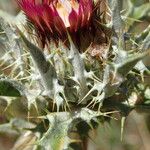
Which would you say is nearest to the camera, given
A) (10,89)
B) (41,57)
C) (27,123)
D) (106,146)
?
(41,57)

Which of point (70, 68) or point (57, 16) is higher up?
point (57, 16)

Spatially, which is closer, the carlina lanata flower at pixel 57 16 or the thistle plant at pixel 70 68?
the thistle plant at pixel 70 68

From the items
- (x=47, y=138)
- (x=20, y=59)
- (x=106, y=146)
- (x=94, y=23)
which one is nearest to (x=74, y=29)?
(x=94, y=23)

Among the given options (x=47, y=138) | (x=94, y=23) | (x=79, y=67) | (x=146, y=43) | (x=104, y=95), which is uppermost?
(x=94, y=23)

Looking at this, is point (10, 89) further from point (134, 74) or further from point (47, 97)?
point (134, 74)

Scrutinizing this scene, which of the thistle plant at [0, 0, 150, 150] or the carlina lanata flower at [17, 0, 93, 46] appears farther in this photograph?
the carlina lanata flower at [17, 0, 93, 46]
